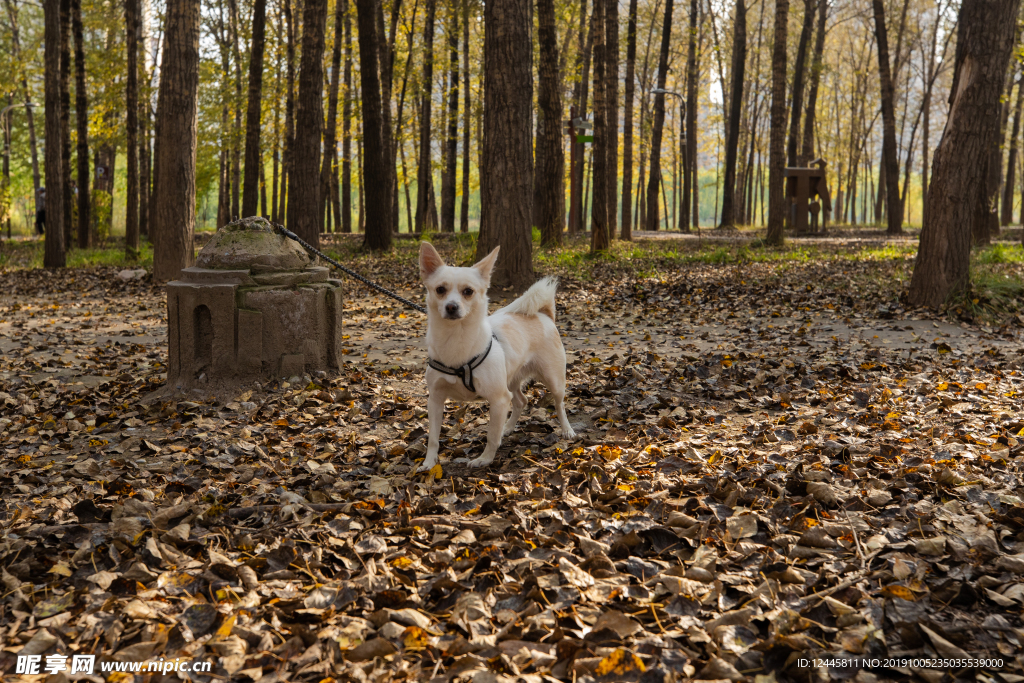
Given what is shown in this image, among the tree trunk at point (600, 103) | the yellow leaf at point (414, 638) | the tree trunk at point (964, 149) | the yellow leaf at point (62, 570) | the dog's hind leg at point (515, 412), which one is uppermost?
the tree trunk at point (600, 103)

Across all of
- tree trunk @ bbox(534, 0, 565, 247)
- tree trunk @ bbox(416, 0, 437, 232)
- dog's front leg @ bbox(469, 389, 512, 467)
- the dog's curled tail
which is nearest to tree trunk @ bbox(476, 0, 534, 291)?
tree trunk @ bbox(534, 0, 565, 247)

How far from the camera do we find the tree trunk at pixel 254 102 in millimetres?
18109

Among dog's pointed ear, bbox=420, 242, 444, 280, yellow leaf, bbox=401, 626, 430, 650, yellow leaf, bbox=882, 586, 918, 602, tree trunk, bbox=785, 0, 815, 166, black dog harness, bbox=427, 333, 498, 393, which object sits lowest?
yellow leaf, bbox=401, 626, 430, 650

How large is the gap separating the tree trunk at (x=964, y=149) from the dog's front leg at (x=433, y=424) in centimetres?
807

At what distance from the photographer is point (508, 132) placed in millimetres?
10430

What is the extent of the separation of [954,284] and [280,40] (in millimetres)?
24032

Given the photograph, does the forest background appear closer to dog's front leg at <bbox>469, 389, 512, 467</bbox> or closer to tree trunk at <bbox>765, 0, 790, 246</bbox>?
tree trunk at <bbox>765, 0, 790, 246</bbox>

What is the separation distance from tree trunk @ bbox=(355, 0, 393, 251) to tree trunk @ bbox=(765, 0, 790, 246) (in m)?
9.42

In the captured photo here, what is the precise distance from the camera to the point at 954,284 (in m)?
9.56

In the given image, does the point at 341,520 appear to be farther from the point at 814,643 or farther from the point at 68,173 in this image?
the point at 68,173

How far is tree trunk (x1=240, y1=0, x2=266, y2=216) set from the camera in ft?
59.4

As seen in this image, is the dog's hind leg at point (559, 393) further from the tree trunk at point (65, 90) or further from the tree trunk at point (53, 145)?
the tree trunk at point (65, 90)

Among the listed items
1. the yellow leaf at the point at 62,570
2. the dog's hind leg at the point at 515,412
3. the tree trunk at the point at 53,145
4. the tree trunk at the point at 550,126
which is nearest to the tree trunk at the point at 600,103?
the tree trunk at the point at 550,126

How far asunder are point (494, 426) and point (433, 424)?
0.40m
